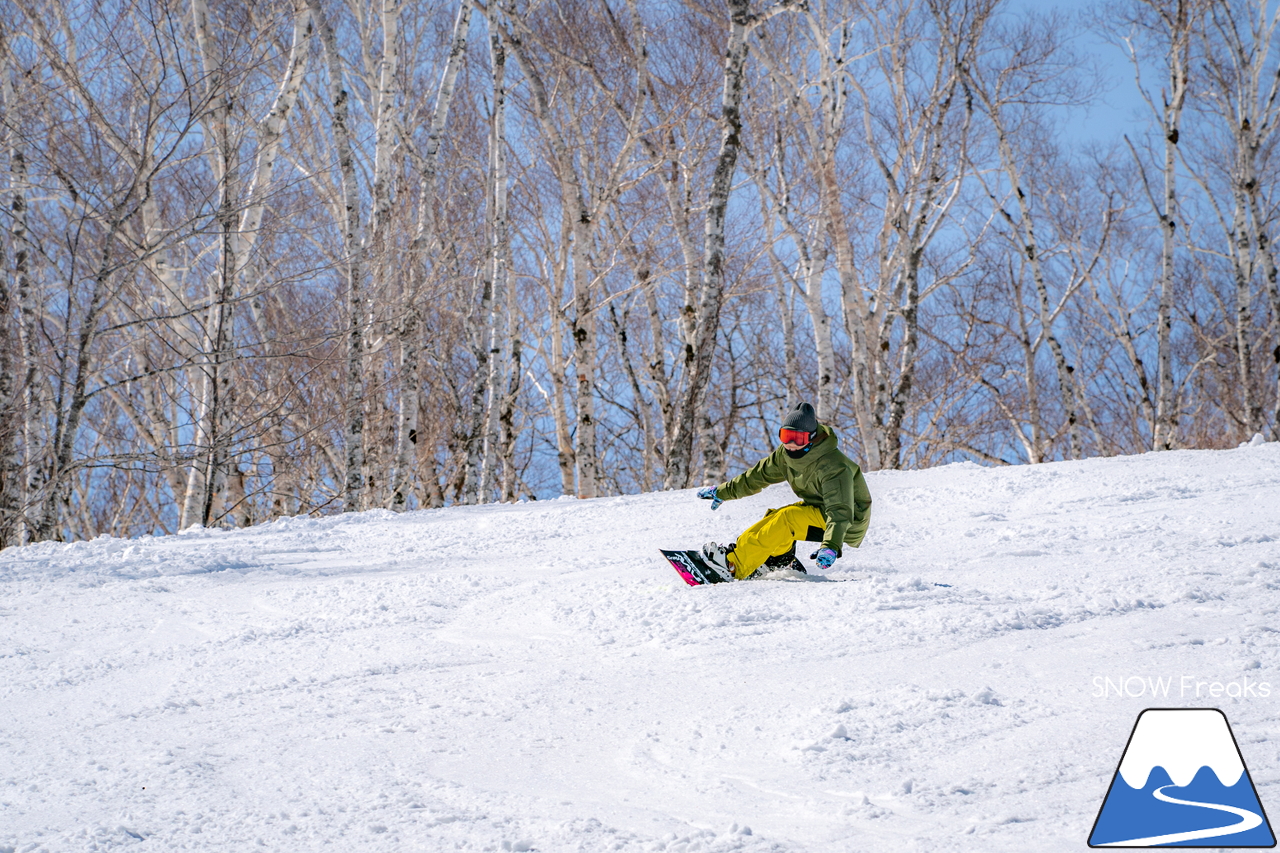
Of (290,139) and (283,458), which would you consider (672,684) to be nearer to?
(283,458)

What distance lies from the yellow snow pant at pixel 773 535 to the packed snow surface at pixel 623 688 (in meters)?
0.15

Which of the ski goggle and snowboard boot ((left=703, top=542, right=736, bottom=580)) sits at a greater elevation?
the ski goggle

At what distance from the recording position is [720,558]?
4715mm

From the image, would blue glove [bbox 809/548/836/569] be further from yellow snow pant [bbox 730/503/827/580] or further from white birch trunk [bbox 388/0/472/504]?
white birch trunk [bbox 388/0/472/504]

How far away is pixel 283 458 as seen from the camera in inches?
375

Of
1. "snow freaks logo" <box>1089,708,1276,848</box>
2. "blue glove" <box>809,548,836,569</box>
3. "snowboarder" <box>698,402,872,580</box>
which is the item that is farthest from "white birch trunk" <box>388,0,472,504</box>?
"snow freaks logo" <box>1089,708,1276,848</box>

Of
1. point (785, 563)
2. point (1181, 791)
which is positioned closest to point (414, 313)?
point (785, 563)

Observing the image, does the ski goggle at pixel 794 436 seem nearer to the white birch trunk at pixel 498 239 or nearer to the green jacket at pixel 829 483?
the green jacket at pixel 829 483

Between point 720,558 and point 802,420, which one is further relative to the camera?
point 720,558

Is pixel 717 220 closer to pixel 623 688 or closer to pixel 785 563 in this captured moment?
pixel 785 563

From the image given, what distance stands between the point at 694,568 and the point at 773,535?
433 millimetres

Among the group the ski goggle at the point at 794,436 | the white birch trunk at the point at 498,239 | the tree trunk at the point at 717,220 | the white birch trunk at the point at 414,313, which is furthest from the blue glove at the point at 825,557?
the white birch trunk at the point at 498,239

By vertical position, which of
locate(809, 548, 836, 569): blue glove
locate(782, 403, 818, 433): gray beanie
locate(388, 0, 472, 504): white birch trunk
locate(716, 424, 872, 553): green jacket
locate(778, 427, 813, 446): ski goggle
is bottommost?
locate(809, 548, 836, 569): blue glove

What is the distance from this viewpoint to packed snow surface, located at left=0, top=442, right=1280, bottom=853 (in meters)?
2.19
